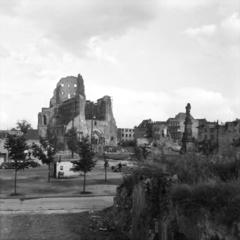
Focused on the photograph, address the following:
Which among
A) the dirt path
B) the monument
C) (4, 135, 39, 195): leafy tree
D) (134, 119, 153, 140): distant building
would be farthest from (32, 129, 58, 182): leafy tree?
(134, 119, 153, 140): distant building

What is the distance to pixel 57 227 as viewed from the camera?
481 inches

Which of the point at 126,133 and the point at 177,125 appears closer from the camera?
the point at 177,125

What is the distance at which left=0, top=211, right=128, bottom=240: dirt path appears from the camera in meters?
11.2

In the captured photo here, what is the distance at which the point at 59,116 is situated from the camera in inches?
3910

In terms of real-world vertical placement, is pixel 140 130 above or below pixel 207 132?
above

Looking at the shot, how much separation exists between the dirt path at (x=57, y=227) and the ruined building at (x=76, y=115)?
2671 inches

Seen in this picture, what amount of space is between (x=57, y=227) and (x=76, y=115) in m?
79.4

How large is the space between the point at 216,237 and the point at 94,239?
18.9 ft

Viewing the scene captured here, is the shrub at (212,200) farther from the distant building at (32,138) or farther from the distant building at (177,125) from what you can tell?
the distant building at (177,125)

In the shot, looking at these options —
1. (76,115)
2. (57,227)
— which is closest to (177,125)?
(76,115)

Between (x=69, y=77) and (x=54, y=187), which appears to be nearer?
(x=54, y=187)

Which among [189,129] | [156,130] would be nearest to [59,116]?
[156,130]

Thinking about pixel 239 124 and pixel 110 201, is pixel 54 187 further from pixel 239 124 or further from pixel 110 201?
pixel 239 124

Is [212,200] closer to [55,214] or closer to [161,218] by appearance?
[161,218]
